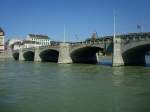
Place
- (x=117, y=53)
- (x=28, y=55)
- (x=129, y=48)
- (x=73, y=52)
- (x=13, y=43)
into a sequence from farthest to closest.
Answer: (x=13, y=43), (x=28, y=55), (x=73, y=52), (x=117, y=53), (x=129, y=48)

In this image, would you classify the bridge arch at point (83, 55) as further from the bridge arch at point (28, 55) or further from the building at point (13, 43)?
the building at point (13, 43)

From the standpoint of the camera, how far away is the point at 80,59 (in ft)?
204

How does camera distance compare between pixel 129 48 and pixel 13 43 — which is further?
pixel 13 43

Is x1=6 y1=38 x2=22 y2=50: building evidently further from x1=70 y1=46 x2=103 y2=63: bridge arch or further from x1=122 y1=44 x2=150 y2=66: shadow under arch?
x1=122 y1=44 x2=150 y2=66: shadow under arch

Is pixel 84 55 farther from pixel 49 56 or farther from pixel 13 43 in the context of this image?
pixel 13 43

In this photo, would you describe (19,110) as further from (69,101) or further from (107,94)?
(107,94)

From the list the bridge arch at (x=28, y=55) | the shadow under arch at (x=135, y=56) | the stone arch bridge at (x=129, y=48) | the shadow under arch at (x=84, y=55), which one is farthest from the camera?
the bridge arch at (x=28, y=55)

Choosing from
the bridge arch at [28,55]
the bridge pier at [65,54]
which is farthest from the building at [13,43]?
the bridge pier at [65,54]

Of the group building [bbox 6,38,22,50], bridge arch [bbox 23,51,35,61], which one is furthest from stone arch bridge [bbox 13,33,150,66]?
building [bbox 6,38,22,50]

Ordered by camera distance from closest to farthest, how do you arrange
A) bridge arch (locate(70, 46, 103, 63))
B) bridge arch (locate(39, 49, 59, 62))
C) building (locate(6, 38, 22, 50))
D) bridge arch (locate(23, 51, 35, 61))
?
bridge arch (locate(70, 46, 103, 63)), bridge arch (locate(39, 49, 59, 62)), bridge arch (locate(23, 51, 35, 61)), building (locate(6, 38, 22, 50))

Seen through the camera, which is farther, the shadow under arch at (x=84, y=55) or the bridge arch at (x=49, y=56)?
the bridge arch at (x=49, y=56)

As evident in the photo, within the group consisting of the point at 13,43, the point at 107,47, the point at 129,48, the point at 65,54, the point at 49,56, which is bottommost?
the point at 49,56

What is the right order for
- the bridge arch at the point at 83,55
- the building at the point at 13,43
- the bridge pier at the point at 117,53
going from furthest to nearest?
the building at the point at 13,43 → the bridge arch at the point at 83,55 → the bridge pier at the point at 117,53

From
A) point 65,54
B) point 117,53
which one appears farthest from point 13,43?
point 117,53
